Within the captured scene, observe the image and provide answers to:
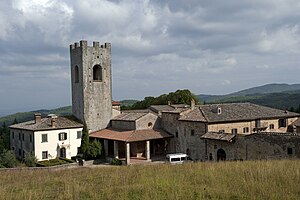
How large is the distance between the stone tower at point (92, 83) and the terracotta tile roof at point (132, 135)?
3.08 m

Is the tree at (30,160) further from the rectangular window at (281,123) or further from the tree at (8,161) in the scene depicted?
the rectangular window at (281,123)

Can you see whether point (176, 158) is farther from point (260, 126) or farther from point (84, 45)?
point (84, 45)

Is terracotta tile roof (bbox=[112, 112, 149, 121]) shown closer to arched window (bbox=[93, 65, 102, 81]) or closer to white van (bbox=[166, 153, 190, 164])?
arched window (bbox=[93, 65, 102, 81])

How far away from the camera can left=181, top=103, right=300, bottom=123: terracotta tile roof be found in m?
40.0

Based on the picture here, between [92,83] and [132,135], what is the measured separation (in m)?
10.8

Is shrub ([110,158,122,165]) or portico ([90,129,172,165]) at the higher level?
portico ([90,129,172,165])

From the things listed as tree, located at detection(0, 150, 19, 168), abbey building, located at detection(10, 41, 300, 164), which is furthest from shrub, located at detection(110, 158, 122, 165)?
tree, located at detection(0, 150, 19, 168)

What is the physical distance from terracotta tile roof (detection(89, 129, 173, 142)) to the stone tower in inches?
121

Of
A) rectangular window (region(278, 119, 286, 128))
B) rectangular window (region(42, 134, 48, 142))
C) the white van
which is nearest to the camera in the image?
the white van

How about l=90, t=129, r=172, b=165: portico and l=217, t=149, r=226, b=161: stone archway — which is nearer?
l=217, t=149, r=226, b=161: stone archway

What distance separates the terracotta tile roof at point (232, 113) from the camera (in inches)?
1575

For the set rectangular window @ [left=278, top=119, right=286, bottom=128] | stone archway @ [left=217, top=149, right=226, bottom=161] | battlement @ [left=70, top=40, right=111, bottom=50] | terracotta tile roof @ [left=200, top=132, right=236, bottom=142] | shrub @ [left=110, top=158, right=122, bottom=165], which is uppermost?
battlement @ [left=70, top=40, right=111, bottom=50]

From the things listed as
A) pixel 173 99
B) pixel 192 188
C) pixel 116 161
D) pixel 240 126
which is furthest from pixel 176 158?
pixel 173 99

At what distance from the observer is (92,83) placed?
1902 inches
